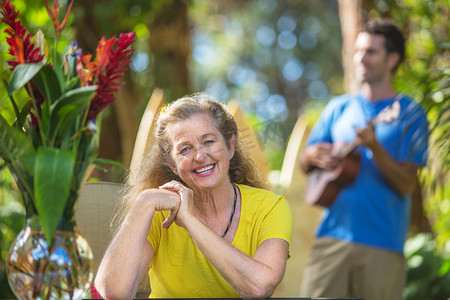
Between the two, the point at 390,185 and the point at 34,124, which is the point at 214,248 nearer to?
the point at 34,124

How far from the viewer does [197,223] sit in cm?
177

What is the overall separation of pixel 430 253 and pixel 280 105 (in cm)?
1667

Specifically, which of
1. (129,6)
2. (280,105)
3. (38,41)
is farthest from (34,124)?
(280,105)

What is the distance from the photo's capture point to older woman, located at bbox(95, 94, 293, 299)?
1763 millimetres

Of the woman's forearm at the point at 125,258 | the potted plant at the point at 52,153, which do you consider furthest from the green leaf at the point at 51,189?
the woman's forearm at the point at 125,258

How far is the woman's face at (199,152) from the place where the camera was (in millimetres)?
1949

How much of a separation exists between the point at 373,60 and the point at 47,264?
244 cm

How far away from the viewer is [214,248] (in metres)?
1.76

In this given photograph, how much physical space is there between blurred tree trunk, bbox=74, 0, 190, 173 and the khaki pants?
201cm

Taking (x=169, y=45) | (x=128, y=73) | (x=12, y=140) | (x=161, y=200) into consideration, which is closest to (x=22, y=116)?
(x=12, y=140)

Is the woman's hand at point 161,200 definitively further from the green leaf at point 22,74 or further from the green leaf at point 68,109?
the green leaf at point 22,74

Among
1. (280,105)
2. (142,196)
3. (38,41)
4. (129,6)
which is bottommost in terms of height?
(280,105)

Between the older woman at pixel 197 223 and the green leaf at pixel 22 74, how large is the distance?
0.60 meters

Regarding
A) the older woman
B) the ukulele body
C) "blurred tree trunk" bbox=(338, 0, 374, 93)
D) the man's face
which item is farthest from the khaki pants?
"blurred tree trunk" bbox=(338, 0, 374, 93)
